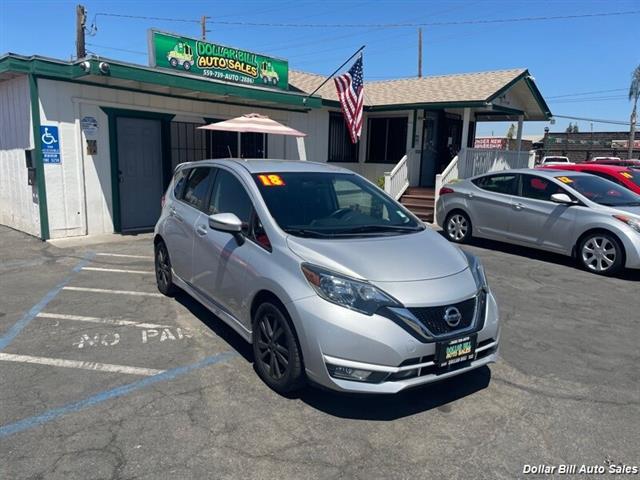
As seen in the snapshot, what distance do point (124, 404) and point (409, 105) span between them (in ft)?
40.6

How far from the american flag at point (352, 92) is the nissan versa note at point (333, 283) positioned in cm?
820

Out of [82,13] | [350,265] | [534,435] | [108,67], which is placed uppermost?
[82,13]

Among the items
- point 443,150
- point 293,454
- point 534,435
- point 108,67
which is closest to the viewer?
point 293,454

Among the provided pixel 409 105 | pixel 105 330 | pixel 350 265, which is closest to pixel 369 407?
pixel 350 265

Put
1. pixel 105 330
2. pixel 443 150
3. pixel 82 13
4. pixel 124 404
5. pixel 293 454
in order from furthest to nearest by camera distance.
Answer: pixel 82 13 → pixel 443 150 → pixel 105 330 → pixel 124 404 → pixel 293 454

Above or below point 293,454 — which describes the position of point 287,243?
above

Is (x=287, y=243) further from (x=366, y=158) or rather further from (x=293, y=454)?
(x=366, y=158)

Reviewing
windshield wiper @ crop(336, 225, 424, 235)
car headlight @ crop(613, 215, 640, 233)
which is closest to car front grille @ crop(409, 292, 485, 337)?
windshield wiper @ crop(336, 225, 424, 235)

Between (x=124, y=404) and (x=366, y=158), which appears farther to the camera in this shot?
(x=366, y=158)

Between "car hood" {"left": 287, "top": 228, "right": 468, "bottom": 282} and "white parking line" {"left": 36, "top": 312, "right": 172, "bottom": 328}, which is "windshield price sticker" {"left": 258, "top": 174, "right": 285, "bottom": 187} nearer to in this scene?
"car hood" {"left": 287, "top": 228, "right": 468, "bottom": 282}

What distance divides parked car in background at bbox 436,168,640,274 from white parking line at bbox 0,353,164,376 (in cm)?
651

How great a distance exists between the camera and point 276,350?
341cm

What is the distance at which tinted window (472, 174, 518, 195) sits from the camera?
8.59 meters

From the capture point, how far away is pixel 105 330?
469 centimetres
